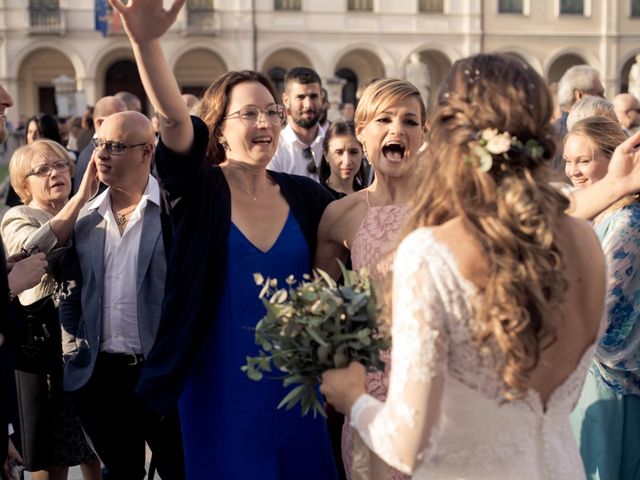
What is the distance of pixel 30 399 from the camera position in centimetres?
464

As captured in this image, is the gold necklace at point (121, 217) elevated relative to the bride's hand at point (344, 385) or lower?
elevated

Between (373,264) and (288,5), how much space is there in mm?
36660

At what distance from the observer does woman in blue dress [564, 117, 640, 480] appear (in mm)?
3551

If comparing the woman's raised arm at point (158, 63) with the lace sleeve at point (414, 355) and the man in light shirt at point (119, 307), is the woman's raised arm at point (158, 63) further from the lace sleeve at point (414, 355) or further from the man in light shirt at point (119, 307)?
the man in light shirt at point (119, 307)

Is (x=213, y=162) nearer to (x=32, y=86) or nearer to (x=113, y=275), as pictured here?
(x=113, y=275)

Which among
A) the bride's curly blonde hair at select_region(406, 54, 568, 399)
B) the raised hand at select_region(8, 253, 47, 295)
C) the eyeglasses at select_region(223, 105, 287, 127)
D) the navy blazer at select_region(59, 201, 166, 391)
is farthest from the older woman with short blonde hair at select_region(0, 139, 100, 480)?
the bride's curly blonde hair at select_region(406, 54, 568, 399)

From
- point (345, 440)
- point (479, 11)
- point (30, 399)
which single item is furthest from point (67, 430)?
point (479, 11)

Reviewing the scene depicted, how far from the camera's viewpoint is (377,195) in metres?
3.70

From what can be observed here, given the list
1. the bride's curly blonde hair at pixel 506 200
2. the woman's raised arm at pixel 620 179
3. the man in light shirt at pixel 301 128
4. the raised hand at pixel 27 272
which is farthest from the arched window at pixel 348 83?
the bride's curly blonde hair at pixel 506 200

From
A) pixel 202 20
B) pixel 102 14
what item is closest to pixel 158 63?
pixel 102 14

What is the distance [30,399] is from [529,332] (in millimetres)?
3317

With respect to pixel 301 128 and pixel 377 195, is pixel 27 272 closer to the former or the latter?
pixel 377 195

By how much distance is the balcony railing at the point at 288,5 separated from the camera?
126 feet

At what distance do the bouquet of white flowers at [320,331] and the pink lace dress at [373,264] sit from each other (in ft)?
2.47
